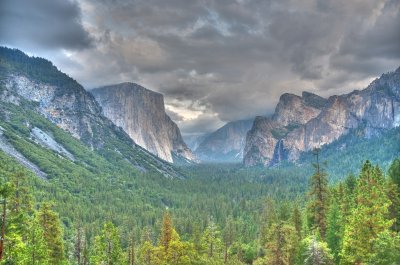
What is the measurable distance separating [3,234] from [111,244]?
83.0 ft

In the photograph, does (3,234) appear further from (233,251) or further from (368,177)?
(233,251)

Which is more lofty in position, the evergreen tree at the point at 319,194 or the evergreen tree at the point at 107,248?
the evergreen tree at the point at 319,194

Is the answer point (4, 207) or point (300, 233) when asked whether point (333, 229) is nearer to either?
point (300, 233)

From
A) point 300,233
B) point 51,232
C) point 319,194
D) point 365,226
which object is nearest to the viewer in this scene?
point 365,226

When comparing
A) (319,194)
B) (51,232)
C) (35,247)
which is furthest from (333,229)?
(35,247)

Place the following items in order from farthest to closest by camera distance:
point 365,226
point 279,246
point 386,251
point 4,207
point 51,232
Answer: point 51,232 < point 279,246 < point 365,226 < point 386,251 < point 4,207

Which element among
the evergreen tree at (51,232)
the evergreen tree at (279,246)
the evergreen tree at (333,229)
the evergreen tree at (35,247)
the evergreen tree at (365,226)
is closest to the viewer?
the evergreen tree at (365,226)

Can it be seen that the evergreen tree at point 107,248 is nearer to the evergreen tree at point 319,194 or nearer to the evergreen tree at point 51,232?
the evergreen tree at point 51,232

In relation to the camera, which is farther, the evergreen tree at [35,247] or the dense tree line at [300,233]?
the evergreen tree at [35,247]

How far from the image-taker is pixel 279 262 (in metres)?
48.1

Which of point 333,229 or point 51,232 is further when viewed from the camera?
point 333,229

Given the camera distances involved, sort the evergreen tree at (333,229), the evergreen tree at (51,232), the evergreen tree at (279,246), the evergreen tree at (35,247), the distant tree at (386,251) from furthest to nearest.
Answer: the evergreen tree at (333,229) < the evergreen tree at (51,232) < the evergreen tree at (279,246) < the evergreen tree at (35,247) < the distant tree at (386,251)

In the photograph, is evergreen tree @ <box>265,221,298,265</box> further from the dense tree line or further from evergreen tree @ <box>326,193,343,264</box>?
evergreen tree @ <box>326,193,343,264</box>

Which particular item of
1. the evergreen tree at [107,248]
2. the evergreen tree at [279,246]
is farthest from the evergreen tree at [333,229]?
the evergreen tree at [107,248]
